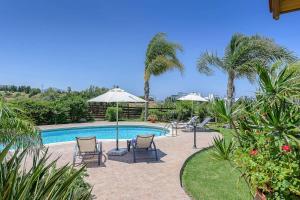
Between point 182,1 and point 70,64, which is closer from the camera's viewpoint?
point 182,1

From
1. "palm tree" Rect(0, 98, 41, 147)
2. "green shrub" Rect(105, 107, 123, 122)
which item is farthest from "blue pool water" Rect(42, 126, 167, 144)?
"palm tree" Rect(0, 98, 41, 147)

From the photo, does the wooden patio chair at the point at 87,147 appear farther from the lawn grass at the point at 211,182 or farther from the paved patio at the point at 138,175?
the lawn grass at the point at 211,182

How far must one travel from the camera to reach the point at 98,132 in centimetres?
1831

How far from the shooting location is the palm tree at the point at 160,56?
2033cm

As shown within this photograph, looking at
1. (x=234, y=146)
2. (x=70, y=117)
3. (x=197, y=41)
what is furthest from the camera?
(x=197, y=41)

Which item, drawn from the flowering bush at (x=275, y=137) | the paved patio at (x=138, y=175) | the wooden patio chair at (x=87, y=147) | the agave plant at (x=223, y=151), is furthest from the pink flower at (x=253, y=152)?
the wooden patio chair at (x=87, y=147)

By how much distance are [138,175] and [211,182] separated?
2.05m

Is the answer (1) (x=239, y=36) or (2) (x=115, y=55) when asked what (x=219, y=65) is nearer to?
(1) (x=239, y=36)

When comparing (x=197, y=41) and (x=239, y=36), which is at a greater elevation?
(x=197, y=41)

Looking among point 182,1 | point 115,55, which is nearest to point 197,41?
point 182,1

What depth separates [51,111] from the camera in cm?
1900

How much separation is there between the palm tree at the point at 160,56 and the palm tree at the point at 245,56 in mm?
3261

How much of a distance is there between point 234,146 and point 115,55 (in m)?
42.5

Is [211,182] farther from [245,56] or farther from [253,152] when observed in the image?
[245,56]
